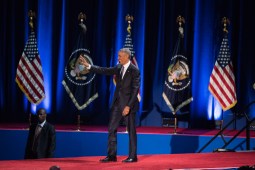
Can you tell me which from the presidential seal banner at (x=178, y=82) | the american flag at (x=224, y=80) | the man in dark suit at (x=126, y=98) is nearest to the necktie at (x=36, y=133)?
the man in dark suit at (x=126, y=98)

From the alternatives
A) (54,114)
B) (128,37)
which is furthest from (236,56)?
(54,114)

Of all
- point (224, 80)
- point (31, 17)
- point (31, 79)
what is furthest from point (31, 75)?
point (224, 80)

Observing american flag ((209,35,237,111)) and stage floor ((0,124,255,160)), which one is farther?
american flag ((209,35,237,111))

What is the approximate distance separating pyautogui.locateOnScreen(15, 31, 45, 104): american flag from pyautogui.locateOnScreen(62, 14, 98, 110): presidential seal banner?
54 centimetres

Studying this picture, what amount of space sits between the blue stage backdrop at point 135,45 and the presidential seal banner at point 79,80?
0.35 metres

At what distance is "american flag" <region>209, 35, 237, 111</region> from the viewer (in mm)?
10500

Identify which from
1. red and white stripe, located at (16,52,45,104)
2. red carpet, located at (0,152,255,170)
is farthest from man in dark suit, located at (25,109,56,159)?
red and white stripe, located at (16,52,45,104)

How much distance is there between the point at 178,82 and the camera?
10914 mm

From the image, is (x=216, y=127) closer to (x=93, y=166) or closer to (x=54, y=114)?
(x=54, y=114)

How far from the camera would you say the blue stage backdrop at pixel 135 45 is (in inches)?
442

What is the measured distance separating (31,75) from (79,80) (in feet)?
3.25

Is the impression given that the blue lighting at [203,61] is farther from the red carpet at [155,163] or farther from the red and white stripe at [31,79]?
the red carpet at [155,163]

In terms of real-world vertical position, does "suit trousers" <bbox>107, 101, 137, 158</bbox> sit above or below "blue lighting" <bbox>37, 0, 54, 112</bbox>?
below

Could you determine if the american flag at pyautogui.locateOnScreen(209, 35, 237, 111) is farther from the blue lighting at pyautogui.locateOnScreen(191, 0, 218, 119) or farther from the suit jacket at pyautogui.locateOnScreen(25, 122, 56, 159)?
the suit jacket at pyautogui.locateOnScreen(25, 122, 56, 159)
